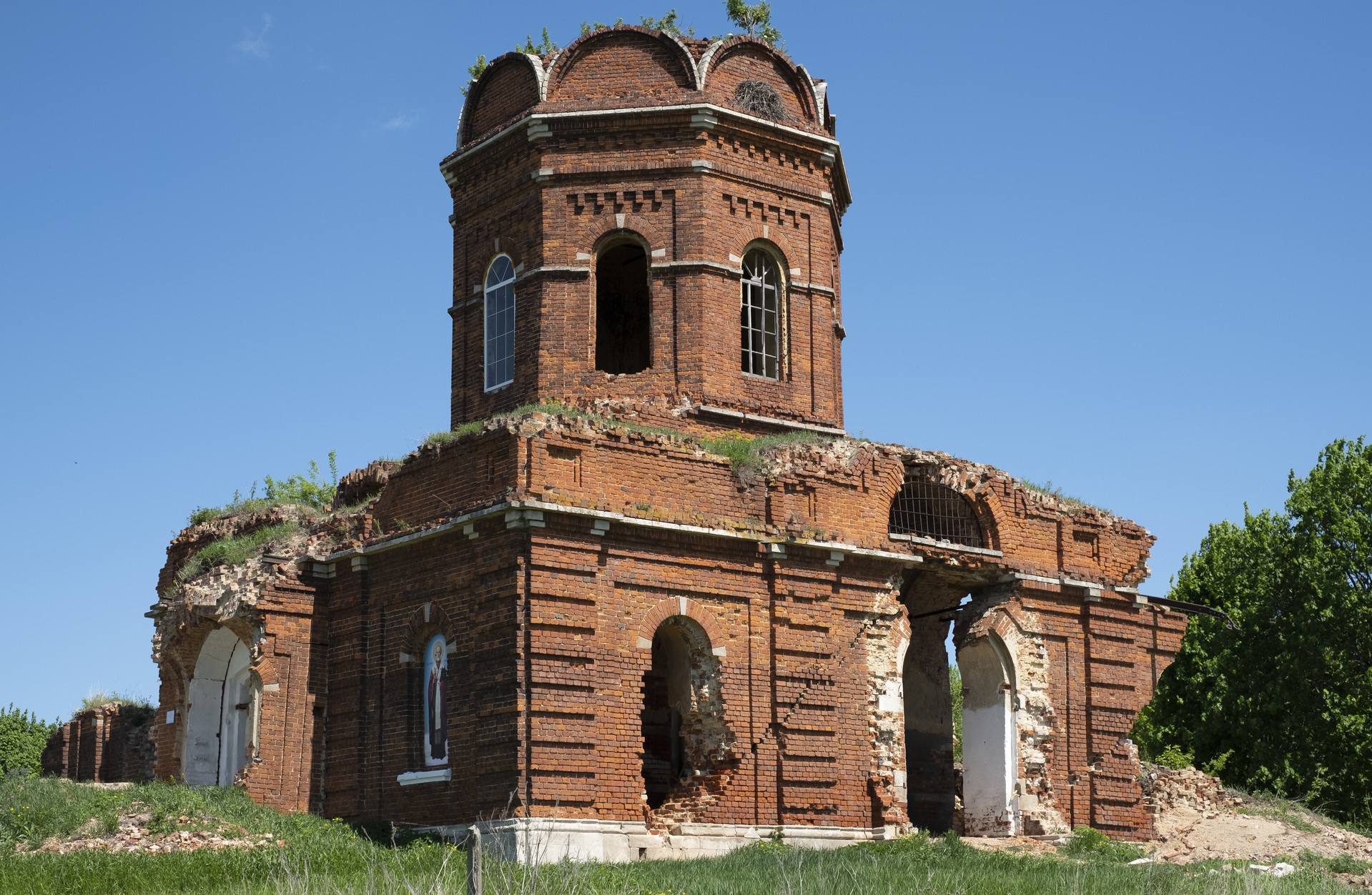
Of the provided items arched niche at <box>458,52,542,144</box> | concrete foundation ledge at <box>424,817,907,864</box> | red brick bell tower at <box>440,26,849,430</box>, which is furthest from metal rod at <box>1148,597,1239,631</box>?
arched niche at <box>458,52,542,144</box>

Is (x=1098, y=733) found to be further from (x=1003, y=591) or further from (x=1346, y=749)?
(x=1346, y=749)

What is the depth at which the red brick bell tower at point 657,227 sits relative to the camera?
2238 centimetres

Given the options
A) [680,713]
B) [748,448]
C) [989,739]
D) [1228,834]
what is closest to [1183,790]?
[1228,834]

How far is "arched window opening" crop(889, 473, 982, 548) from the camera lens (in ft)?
71.2

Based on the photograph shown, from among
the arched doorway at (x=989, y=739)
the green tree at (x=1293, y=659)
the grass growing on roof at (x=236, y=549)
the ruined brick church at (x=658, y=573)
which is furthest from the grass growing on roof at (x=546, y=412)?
the green tree at (x=1293, y=659)

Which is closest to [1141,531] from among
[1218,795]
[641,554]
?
[1218,795]

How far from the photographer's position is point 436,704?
19000 millimetres

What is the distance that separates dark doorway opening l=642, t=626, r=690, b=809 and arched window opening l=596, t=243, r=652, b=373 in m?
6.10

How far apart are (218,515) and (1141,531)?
43.8 ft

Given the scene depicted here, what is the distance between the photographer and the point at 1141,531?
75.7 feet

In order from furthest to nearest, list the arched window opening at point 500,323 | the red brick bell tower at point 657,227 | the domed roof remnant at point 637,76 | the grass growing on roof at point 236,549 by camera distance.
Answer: the arched window opening at point 500,323, the domed roof remnant at point 637,76, the red brick bell tower at point 657,227, the grass growing on roof at point 236,549

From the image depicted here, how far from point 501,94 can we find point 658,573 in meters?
9.01

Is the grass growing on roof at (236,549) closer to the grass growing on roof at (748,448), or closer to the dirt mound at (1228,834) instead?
the grass growing on roof at (748,448)

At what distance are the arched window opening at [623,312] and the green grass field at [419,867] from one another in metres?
9.08
